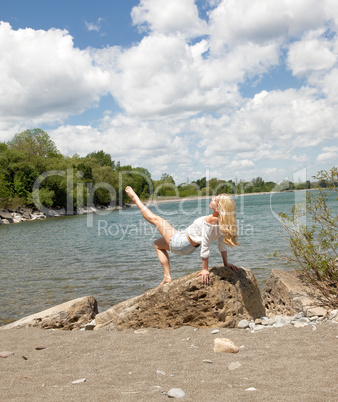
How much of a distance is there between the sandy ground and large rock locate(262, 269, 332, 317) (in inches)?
37.2

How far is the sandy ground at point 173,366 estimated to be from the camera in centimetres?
400

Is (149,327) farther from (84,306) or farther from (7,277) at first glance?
(7,277)

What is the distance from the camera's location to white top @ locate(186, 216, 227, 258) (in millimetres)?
6422

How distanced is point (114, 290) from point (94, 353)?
5.82 m

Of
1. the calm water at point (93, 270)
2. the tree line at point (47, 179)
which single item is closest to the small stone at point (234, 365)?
the calm water at point (93, 270)

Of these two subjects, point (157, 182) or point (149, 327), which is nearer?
point (149, 327)

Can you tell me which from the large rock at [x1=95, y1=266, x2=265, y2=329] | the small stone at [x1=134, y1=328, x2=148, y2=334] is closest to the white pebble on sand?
the large rock at [x1=95, y1=266, x2=265, y2=329]

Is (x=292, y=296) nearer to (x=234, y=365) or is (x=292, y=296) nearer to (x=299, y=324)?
(x=299, y=324)

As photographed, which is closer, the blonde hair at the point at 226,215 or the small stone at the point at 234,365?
the small stone at the point at 234,365

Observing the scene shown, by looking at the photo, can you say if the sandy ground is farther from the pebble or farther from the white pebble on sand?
the pebble

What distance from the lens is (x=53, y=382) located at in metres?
4.59

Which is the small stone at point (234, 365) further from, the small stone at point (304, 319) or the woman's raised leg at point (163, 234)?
the woman's raised leg at point (163, 234)

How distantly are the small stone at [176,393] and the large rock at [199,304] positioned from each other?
2.53 metres

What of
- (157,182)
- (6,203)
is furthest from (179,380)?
(157,182)
